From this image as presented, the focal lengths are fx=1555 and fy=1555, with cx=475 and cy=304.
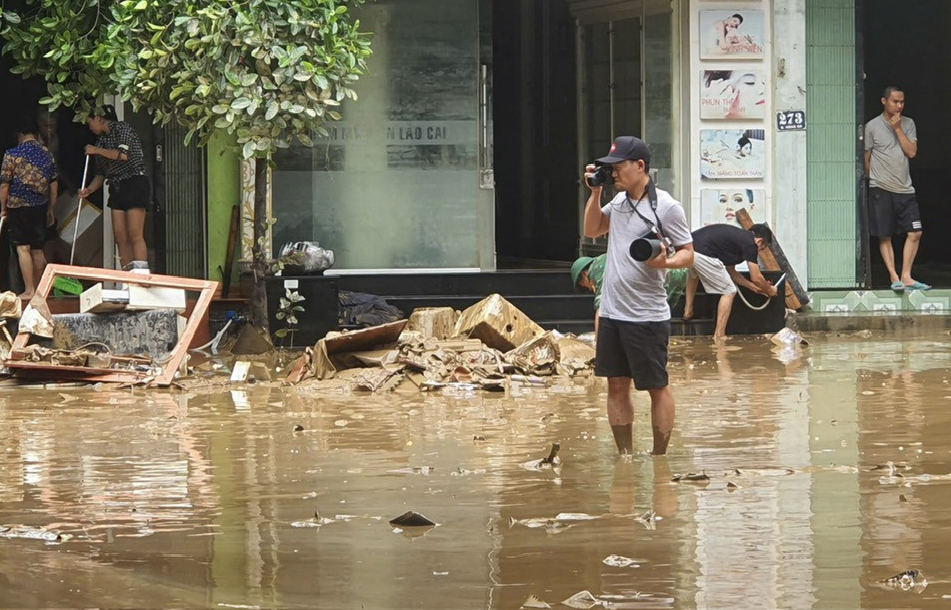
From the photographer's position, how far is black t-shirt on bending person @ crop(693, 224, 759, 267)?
51.4 ft

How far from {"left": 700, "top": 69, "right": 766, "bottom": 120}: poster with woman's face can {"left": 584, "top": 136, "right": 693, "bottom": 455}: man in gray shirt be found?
8445 millimetres

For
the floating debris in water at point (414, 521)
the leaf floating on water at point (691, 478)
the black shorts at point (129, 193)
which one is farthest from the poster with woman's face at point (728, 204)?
the floating debris in water at point (414, 521)

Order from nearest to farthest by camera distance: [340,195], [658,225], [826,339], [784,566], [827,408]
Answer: [784,566]
[658,225]
[827,408]
[826,339]
[340,195]

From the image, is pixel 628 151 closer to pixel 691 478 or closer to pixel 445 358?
pixel 691 478

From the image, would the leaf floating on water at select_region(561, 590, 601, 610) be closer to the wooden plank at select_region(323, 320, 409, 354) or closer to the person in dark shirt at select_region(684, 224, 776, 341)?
the wooden plank at select_region(323, 320, 409, 354)

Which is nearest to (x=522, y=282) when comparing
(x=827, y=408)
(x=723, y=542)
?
(x=827, y=408)

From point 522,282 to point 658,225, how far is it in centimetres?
798

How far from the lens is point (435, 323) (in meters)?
14.3

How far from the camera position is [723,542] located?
21.1ft

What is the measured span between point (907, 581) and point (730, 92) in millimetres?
11509

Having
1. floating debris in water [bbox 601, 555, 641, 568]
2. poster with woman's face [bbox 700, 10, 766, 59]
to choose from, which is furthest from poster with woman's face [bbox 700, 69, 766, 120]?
floating debris in water [bbox 601, 555, 641, 568]

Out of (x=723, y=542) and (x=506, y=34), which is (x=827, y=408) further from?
(x=506, y=34)

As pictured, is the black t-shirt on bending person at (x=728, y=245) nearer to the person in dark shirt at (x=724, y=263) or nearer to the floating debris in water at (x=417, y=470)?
the person in dark shirt at (x=724, y=263)

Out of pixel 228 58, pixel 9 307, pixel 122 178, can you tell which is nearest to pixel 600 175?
pixel 228 58
